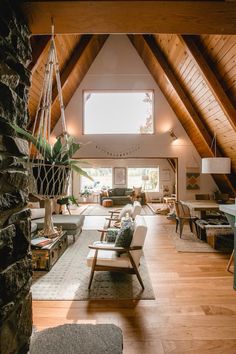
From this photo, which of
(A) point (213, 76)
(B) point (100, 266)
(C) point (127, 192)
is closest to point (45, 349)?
(B) point (100, 266)

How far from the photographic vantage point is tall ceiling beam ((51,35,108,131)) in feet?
17.7

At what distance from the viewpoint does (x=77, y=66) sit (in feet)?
19.7

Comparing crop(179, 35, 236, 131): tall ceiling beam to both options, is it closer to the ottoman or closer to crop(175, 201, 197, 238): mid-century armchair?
crop(175, 201, 197, 238): mid-century armchair

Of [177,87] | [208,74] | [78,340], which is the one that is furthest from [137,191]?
[78,340]

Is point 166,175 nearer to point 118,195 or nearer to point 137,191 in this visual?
point 137,191

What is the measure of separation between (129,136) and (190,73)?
2709mm

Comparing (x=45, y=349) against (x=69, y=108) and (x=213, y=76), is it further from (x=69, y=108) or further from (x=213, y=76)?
(x=69, y=108)

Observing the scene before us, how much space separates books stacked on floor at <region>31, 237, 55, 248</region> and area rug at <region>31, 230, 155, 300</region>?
399 mm

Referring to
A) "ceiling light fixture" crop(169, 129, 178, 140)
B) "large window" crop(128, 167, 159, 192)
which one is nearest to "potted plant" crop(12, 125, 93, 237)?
"ceiling light fixture" crop(169, 129, 178, 140)

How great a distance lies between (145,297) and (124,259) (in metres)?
0.49

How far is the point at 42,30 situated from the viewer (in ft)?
4.43

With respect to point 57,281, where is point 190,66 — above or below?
above

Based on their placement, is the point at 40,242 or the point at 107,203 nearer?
the point at 40,242

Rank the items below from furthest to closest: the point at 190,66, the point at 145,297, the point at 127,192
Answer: the point at 127,192 → the point at 190,66 → the point at 145,297
